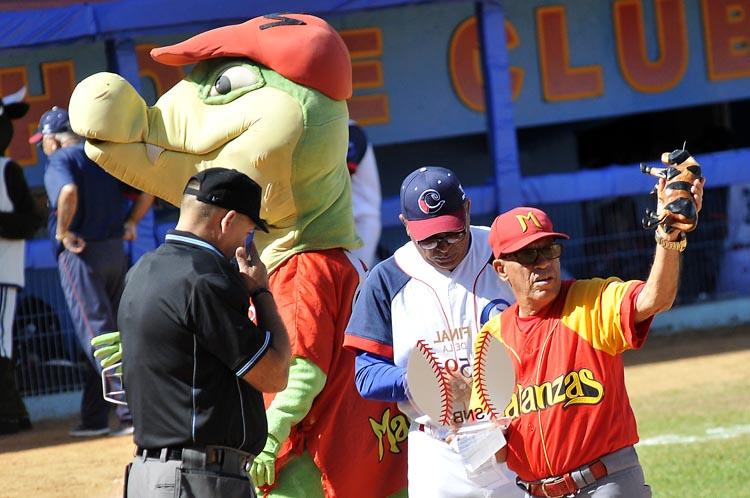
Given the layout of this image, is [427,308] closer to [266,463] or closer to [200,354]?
[266,463]

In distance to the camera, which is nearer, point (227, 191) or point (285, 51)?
point (227, 191)

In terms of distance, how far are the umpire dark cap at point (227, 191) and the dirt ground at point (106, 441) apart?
3.57m

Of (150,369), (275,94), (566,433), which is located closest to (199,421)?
(150,369)

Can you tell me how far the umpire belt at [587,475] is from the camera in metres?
3.87

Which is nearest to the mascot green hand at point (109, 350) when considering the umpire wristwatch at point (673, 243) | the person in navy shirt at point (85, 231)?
the umpire wristwatch at point (673, 243)

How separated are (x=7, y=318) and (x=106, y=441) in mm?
1253

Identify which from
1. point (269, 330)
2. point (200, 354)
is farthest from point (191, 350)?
point (269, 330)

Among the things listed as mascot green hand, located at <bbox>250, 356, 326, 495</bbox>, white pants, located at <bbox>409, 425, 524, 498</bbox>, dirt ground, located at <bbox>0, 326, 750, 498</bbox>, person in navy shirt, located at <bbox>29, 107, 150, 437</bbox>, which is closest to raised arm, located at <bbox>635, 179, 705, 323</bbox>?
white pants, located at <bbox>409, 425, 524, 498</bbox>

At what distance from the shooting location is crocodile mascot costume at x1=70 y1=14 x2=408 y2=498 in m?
4.43

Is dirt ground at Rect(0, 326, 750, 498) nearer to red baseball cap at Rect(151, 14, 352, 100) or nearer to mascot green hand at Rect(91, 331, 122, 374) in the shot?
mascot green hand at Rect(91, 331, 122, 374)

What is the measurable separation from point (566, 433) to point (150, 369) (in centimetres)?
122

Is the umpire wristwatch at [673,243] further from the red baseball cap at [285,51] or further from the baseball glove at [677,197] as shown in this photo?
the red baseball cap at [285,51]

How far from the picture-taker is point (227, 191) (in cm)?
386

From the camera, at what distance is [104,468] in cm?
770
